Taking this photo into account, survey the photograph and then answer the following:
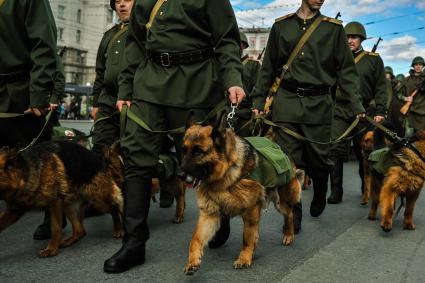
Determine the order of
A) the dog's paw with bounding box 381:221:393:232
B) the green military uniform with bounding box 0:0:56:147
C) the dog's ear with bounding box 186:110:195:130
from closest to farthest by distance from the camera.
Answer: the dog's ear with bounding box 186:110:195:130 → the green military uniform with bounding box 0:0:56:147 → the dog's paw with bounding box 381:221:393:232

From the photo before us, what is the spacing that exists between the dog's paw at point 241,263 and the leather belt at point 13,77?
8.31 feet

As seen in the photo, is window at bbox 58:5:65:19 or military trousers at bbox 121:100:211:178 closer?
military trousers at bbox 121:100:211:178

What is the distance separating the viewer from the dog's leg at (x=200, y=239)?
3613 mm

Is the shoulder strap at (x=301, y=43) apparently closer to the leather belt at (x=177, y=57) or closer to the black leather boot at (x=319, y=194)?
the black leather boot at (x=319, y=194)

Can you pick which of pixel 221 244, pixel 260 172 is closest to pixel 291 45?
pixel 260 172

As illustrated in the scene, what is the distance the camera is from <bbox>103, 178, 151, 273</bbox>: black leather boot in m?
3.88

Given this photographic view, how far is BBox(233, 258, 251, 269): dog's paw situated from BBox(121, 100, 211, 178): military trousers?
959mm

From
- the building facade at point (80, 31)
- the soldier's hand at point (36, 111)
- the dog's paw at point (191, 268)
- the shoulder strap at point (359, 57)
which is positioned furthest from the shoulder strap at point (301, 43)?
the building facade at point (80, 31)

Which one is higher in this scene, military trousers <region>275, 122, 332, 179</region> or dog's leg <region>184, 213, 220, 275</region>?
military trousers <region>275, 122, 332, 179</region>

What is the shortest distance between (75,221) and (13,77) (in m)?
1.41

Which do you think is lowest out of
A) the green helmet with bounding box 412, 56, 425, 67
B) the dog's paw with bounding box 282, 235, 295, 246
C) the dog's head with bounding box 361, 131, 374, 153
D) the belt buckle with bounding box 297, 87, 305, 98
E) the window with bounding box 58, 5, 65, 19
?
the dog's paw with bounding box 282, 235, 295, 246

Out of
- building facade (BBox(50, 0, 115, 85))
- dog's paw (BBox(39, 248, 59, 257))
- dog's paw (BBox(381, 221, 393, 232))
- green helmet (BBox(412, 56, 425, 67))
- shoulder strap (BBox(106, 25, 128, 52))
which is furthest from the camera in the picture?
building facade (BBox(50, 0, 115, 85))

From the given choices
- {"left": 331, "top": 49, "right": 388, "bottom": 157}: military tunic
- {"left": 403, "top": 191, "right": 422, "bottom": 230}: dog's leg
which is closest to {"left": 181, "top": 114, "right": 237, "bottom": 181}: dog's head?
{"left": 403, "top": 191, "right": 422, "bottom": 230}: dog's leg

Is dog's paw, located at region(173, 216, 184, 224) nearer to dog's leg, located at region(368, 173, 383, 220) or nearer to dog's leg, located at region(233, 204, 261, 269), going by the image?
dog's leg, located at region(233, 204, 261, 269)
